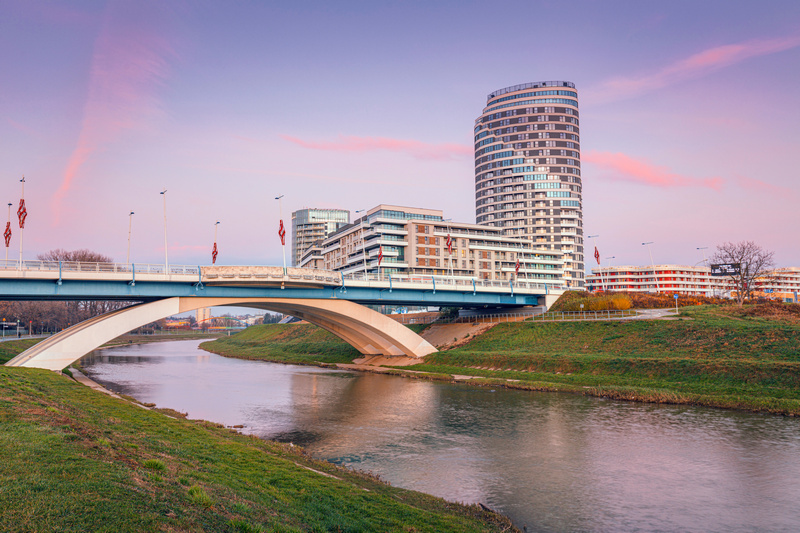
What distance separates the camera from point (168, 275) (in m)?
56.7

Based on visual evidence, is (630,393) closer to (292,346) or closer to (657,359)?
(657,359)

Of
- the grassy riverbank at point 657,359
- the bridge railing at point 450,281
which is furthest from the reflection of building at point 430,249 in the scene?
the grassy riverbank at point 657,359

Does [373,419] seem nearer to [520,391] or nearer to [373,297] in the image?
[520,391]

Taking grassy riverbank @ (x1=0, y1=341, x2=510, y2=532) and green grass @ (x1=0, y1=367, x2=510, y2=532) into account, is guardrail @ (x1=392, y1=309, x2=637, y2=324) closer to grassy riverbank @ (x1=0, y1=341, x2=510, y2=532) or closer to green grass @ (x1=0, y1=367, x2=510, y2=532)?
grassy riverbank @ (x1=0, y1=341, x2=510, y2=532)

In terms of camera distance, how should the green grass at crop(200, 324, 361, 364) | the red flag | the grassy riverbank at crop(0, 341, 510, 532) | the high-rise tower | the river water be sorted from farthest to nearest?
the high-rise tower
the green grass at crop(200, 324, 361, 364)
the red flag
the river water
the grassy riverbank at crop(0, 341, 510, 532)

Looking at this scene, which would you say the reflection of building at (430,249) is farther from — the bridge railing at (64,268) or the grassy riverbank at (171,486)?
the grassy riverbank at (171,486)

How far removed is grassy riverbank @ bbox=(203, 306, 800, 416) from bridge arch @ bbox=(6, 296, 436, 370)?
7.33 metres

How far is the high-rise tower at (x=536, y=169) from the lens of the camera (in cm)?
18150

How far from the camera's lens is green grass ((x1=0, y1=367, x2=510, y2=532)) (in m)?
10.4

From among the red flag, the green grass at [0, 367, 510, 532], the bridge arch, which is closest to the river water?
the green grass at [0, 367, 510, 532]

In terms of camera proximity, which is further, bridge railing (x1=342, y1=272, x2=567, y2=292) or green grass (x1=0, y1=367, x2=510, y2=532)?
bridge railing (x1=342, y1=272, x2=567, y2=292)

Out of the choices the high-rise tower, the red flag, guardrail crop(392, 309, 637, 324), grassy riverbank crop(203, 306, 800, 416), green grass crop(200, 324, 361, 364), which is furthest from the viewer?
the high-rise tower

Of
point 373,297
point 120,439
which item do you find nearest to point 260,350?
point 373,297

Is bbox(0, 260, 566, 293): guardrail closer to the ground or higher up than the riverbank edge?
higher up
